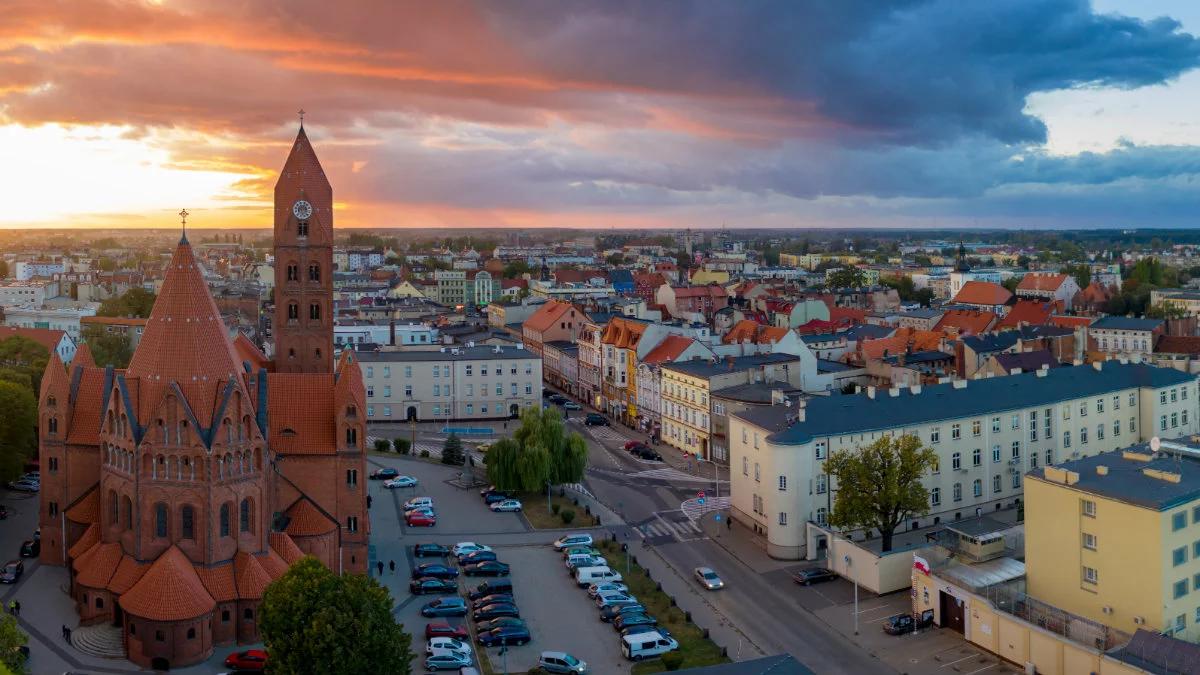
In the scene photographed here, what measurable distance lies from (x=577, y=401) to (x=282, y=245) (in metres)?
51.7

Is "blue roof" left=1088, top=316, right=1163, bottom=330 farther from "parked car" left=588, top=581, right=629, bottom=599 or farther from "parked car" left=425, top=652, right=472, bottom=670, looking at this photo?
"parked car" left=425, top=652, right=472, bottom=670

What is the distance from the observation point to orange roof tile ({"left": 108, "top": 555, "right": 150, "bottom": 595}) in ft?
165

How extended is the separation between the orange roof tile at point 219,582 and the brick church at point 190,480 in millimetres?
64

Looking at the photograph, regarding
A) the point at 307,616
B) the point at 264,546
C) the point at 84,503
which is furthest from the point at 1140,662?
the point at 84,503

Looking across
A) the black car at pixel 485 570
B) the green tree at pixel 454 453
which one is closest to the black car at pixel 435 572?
the black car at pixel 485 570

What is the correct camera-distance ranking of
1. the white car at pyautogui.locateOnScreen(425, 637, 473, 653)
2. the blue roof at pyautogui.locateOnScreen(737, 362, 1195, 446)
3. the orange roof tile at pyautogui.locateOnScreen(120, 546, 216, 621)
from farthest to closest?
the blue roof at pyautogui.locateOnScreen(737, 362, 1195, 446) → the white car at pyautogui.locateOnScreen(425, 637, 473, 653) → the orange roof tile at pyautogui.locateOnScreen(120, 546, 216, 621)

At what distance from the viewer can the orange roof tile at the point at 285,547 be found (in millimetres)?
53156

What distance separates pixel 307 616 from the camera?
135 feet

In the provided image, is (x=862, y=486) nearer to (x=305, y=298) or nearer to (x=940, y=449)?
(x=940, y=449)

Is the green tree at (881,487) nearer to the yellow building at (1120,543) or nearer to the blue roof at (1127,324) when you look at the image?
the yellow building at (1120,543)

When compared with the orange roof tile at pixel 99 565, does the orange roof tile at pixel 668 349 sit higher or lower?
higher

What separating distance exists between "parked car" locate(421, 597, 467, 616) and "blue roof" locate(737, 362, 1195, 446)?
21.4m

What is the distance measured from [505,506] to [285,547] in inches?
852

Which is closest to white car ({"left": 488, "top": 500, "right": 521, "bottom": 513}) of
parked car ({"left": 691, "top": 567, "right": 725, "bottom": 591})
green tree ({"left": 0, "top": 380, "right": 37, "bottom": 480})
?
parked car ({"left": 691, "top": 567, "right": 725, "bottom": 591})
